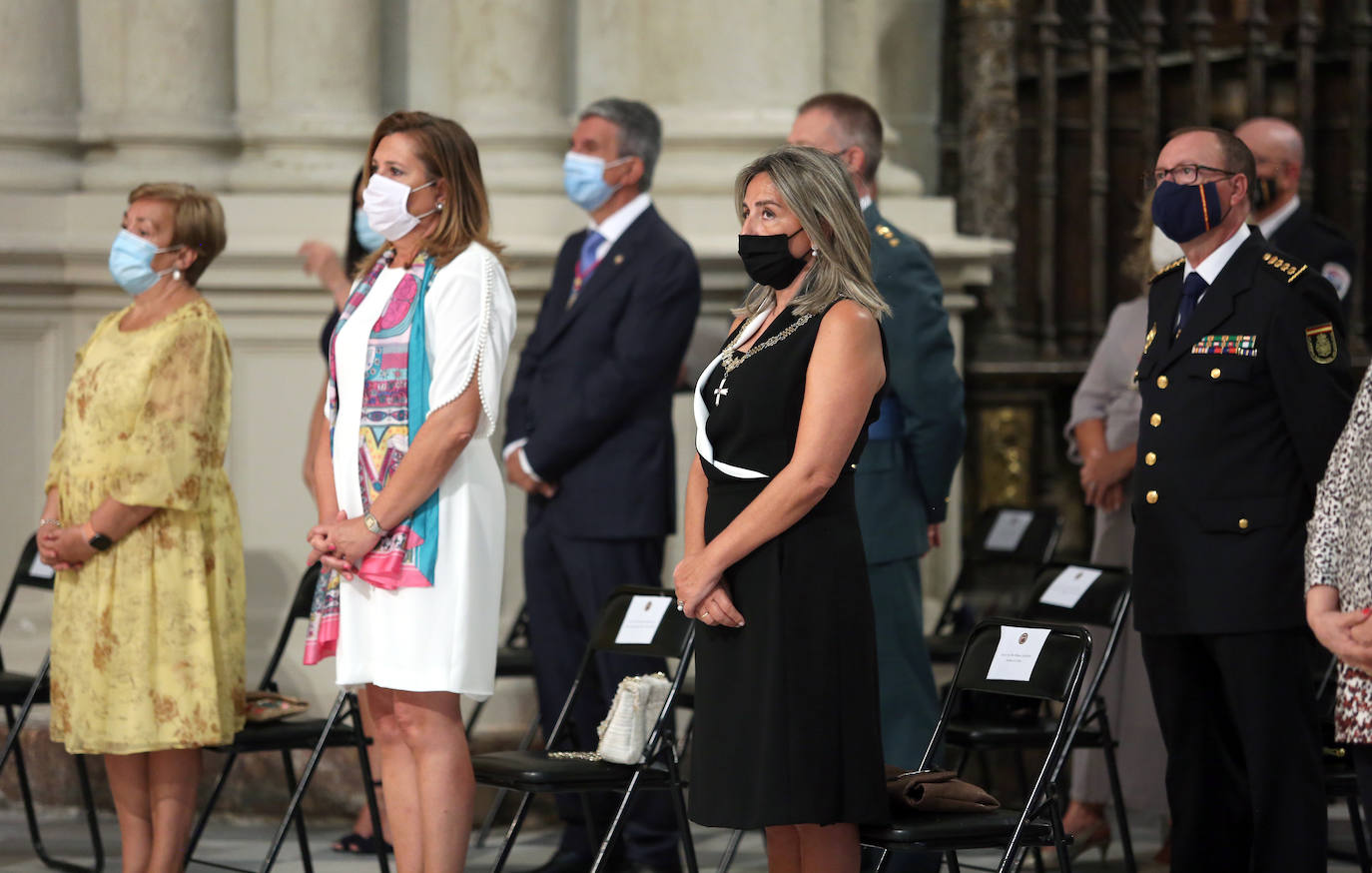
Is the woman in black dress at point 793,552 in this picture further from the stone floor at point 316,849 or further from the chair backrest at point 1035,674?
the stone floor at point 316,849

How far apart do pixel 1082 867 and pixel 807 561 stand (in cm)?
249

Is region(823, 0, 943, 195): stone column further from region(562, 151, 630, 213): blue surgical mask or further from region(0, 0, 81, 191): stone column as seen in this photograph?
region(0, 0, 81, 191): stone column

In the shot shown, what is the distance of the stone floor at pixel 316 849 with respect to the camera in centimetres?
563

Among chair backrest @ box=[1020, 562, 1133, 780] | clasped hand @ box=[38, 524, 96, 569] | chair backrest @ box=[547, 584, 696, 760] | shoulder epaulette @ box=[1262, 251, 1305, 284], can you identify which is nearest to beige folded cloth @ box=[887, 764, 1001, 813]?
chair backrest @ box=[547, 584, 696, 760]

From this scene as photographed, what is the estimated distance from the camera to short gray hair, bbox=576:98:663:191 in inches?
220

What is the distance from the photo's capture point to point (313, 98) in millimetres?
6734

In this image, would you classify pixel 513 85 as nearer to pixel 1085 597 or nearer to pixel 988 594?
pixel 988 594

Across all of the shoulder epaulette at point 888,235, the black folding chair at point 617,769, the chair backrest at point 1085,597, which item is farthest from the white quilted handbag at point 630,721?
the shoulder epaulette at point 888,235

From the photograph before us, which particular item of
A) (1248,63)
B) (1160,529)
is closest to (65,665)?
(1160,529)

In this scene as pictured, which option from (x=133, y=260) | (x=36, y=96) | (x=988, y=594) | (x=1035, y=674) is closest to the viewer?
(x=1035, y=674)

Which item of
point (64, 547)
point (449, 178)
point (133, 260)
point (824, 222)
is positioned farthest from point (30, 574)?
point (824, 222)

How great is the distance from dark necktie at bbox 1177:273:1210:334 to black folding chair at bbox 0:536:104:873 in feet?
10.4

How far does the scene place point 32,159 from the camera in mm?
6762

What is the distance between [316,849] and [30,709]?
3.02ft
